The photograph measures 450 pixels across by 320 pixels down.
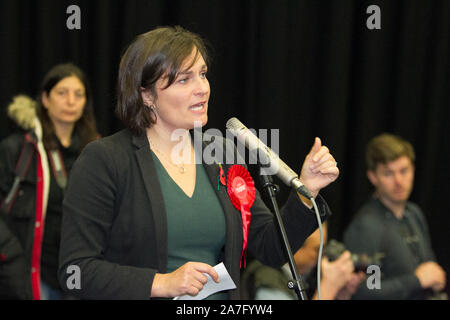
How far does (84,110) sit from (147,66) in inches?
65.4

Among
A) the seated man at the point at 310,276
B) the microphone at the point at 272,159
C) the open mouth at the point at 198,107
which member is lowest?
the seated man at the point at 310,276

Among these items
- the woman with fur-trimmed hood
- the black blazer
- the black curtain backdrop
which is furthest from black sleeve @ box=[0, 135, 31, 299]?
the black blazer

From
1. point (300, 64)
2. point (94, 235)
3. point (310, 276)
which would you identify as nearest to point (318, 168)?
point (94, 235)

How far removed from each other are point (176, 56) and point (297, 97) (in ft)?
6.05

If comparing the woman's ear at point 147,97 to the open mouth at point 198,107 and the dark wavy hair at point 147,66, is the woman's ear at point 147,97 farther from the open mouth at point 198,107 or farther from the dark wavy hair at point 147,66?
the open mouth at point 198,107

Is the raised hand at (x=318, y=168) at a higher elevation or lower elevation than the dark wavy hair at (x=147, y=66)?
lower

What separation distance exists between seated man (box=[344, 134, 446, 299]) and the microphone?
1575 mm

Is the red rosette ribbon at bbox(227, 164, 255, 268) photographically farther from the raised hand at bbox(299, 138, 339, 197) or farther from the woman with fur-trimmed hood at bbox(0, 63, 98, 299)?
the woman with fur-trimmed hood at bbox(0, 63, 98, 299)

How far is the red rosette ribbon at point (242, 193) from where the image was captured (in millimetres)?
1395

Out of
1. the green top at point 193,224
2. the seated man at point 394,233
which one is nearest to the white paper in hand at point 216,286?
the green top at point 193,224

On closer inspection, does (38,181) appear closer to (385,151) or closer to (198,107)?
(198,107)

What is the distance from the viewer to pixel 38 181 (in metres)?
2.66

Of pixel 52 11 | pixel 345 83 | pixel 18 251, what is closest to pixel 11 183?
pixel 18 251

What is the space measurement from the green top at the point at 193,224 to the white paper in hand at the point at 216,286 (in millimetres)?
60
